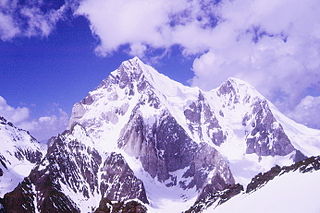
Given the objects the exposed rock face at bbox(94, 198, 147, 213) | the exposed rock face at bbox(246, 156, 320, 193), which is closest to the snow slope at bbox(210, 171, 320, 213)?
the exposed rock face at bbox(246, 156, 320, 193)

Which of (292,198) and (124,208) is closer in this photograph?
(292,198)

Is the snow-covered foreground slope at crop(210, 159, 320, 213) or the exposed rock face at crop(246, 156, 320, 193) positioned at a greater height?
the exposed rock face at crop(246, 156, 320, 193)

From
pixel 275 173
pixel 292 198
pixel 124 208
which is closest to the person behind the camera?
pixel 292 198

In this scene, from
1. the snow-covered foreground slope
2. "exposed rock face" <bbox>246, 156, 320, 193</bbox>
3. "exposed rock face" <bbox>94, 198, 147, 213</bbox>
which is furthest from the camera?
"exposed rock face" <bbox>246, 156, 320, 193</bbox>

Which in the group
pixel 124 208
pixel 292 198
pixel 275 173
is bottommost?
pixel 292 198

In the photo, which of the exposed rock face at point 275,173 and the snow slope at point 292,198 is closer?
the snow slope at point 292,198

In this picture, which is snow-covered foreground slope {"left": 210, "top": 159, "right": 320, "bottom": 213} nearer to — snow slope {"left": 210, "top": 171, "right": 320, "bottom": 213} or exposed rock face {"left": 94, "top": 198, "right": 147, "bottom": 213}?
snow slope {"left": 210, "top": 171, "right": 320, "bottom": 213}

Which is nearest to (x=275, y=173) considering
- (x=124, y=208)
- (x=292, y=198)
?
(x=124, y=208)

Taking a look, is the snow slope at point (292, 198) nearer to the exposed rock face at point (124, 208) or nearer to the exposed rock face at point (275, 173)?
the exposed rock face at point (275, 173)

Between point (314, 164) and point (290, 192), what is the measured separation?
1184 inches

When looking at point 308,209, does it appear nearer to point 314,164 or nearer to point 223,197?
point 314,164

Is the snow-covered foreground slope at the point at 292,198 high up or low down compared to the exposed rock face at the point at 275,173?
down

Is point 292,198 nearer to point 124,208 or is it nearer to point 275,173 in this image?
point 124,208

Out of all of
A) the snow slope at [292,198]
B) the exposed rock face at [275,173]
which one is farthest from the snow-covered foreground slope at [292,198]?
the exposed rock face at [275,173]
